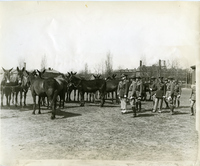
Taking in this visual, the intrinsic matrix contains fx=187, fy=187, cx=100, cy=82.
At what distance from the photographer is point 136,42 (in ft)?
22.9

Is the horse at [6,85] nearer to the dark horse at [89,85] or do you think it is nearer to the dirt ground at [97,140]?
the dirt ground at [97,140]

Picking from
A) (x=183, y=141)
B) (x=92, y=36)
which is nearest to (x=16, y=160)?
(x=92, y=36)

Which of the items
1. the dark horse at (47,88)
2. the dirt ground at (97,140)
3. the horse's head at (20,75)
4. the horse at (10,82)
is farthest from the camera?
the horse's head at (20,75)

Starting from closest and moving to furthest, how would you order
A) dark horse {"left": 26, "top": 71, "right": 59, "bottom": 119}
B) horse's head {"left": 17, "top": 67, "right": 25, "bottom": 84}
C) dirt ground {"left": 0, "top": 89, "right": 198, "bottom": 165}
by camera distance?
dirt ground {"left": 0, "top": 89, "right": 198, "bottom": 165} < dark horse {"left": 26, "top": 71, "right": 59, "bottom": 119} < horse's head {"left": 17, "top": 67, "right": 25, "bottom": 84}

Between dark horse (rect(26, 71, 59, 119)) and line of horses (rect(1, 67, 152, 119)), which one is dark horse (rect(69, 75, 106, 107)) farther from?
dark horse (rect(26, 71, 59, 119))

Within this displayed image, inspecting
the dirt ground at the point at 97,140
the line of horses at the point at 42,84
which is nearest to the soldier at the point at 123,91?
the dirt ground at the point at 97,140

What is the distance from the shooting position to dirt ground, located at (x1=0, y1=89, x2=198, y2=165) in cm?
549

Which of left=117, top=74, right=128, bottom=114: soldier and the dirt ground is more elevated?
left=117, top=74, right=128, bottom=114: soldier

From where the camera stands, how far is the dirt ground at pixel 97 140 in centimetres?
549

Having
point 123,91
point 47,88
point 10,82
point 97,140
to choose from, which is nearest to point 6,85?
point 10,82

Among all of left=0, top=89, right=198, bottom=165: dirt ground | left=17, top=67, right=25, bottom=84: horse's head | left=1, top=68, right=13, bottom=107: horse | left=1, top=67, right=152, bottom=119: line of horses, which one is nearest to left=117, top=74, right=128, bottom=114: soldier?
left=0, top=89, right=198, bottom=165: dirt ground

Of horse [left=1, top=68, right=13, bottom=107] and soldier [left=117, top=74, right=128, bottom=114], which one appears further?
soldier [left=117, top=74, right=128, bottom=114]

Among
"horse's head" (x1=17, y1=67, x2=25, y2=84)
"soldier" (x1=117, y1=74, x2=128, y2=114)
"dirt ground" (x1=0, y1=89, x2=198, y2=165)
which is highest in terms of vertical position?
"horse's head" (x1=17, y1=67, x2=25, y2=84)

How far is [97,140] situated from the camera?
5.81m
